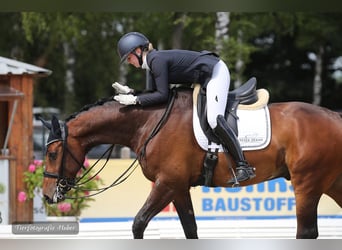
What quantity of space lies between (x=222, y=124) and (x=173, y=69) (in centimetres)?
58

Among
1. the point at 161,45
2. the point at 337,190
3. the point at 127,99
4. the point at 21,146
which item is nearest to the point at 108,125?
the point at 127,99

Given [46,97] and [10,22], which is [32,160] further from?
[46,97]

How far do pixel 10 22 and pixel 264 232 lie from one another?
13.2m

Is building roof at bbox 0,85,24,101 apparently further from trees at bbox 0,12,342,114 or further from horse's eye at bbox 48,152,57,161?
trees at bbox 0,12,342,114

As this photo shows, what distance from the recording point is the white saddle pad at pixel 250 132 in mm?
5922

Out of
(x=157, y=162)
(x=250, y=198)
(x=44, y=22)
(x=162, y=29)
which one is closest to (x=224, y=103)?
(x=157, y=162)

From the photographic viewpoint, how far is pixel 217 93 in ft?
19.2

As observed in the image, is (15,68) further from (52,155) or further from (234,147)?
(234,147)

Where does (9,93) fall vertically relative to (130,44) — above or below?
below

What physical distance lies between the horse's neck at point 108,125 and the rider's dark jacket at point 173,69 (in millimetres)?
182

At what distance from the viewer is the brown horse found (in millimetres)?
5863

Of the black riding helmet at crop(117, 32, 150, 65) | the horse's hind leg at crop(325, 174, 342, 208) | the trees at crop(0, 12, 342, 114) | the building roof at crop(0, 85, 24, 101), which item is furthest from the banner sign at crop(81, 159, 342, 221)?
the trees at crop(0, 12, 342, 114)

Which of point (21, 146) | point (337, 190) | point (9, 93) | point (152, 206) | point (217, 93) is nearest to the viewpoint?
point (152, 206)
